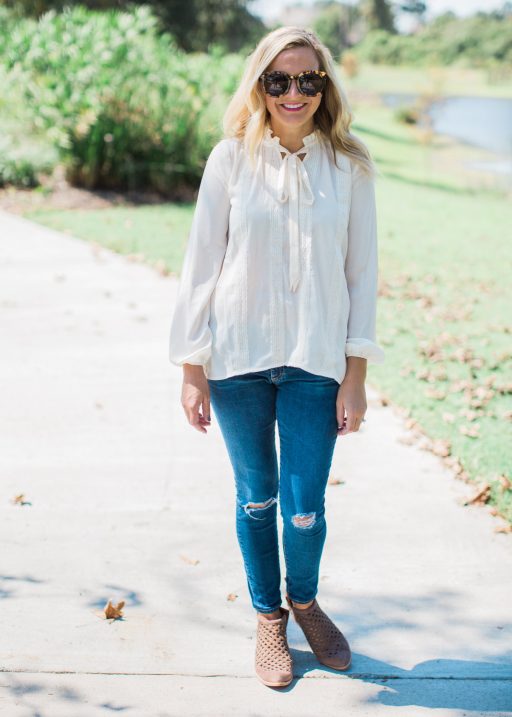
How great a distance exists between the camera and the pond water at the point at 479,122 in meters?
29.8

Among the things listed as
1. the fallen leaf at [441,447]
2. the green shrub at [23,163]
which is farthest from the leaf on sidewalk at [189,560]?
the green shrub at [23,163]

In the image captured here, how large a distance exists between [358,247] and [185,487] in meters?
2.17

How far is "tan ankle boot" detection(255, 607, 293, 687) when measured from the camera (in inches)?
116

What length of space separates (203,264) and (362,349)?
1.86ft

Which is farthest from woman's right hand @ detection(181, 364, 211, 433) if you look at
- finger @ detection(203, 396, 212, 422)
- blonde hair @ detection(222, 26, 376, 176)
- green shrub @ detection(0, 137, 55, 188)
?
green shrub @ detection(0, 137, 55, 188)

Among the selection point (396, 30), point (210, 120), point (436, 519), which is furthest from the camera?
point (396, 30)

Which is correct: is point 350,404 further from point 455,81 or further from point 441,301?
point 455,81

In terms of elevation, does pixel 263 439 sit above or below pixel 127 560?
above

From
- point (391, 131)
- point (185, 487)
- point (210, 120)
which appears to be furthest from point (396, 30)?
point (185, 487)

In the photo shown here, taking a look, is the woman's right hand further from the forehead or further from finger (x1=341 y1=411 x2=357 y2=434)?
the forehead

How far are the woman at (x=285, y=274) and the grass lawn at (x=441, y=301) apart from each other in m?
0.29

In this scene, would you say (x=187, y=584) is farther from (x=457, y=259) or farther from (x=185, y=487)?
(x=457, y=259)

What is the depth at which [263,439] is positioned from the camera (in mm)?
2852

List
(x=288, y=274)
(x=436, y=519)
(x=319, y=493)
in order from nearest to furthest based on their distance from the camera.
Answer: (x=288, y=274)
(x=319, y=493)
(x=436, y=519)
